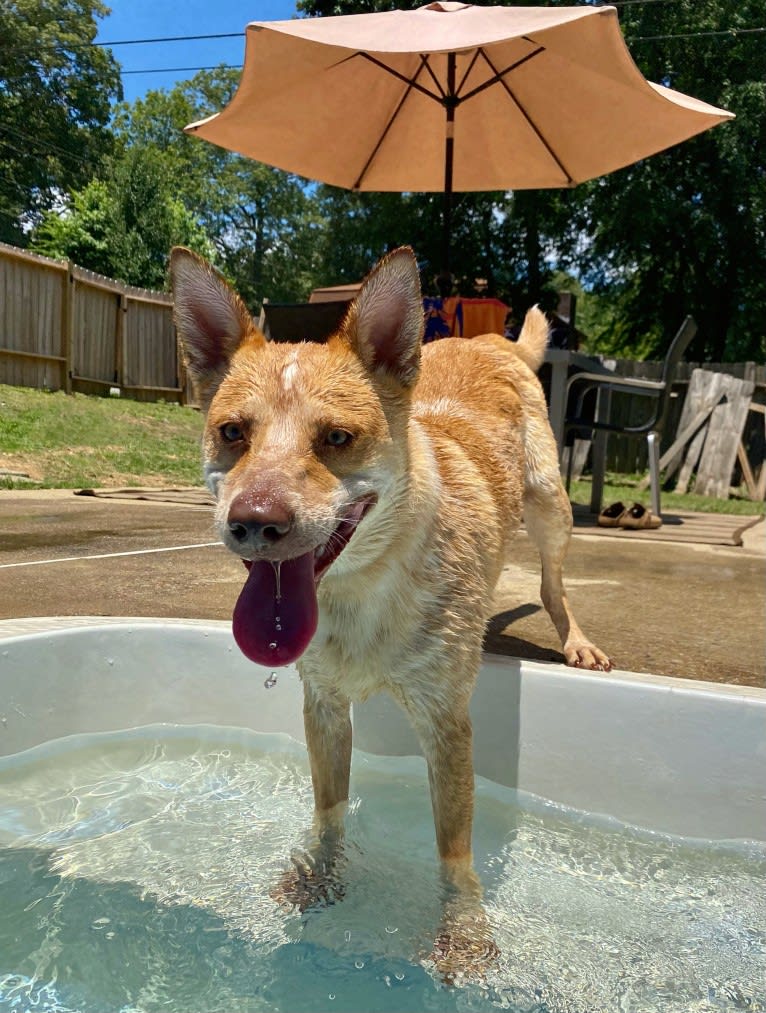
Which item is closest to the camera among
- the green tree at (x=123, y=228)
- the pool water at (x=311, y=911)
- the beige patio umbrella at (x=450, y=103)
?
the pool water at (x=311, y=911)

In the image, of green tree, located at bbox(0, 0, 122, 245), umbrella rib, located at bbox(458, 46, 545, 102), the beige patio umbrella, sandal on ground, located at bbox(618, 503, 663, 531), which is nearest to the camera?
the beige patio umbrella

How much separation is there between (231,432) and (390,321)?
56 centimetres

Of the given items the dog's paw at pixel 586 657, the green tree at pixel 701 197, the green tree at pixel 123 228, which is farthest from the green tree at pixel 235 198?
the dog's paw at pixel 586 657

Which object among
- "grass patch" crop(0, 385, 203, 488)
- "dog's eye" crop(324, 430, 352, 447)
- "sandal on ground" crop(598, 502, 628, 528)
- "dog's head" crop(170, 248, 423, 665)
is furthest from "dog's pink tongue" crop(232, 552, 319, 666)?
"grass patch" crop(0, 385, 203, 488)

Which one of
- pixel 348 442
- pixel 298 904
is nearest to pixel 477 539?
pixel 348 442

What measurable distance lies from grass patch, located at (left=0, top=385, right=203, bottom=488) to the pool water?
24.8 ft

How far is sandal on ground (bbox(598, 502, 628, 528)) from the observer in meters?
7.73

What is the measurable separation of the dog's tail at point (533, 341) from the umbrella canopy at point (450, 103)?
5.08 feet

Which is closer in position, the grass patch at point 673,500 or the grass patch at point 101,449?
the grass patch at point 101,449

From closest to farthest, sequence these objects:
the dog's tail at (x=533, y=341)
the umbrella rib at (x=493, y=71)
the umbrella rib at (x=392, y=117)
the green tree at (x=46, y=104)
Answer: the dog's tail at (x=533, y=341) < the umbrella rib at (x=493, y=71) < the umbrella rib at (x=392, y=117) < the green tree at (x=46, y=104)

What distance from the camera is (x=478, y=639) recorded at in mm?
2424

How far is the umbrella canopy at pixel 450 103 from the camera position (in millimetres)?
5055

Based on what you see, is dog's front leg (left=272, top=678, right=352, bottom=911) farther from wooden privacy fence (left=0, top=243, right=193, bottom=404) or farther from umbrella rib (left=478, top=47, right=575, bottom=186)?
wooden privacy fence (left=0, top=243, right=193, bottom=404)

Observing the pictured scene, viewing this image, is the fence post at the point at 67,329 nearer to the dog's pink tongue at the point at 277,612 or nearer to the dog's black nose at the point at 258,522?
the dog's pink tongue at the point at 277,612
